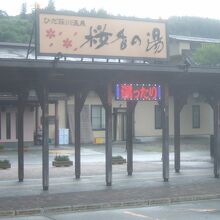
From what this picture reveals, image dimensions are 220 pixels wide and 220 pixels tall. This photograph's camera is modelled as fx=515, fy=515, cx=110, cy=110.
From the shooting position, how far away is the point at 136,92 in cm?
1653

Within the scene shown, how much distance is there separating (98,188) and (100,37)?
4.60 metres

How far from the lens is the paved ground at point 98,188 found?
1254cm

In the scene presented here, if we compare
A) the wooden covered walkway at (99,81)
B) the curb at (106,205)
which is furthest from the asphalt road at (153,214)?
the wooden covered walkway at (99,81)

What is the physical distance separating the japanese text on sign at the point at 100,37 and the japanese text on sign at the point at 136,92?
38.5 inches

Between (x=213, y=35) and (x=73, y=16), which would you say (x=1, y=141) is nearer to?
(x=73, y=16)

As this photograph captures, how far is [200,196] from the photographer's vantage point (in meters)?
13.9

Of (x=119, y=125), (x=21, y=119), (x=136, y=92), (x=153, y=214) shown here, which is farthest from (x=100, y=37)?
(x=119, y=125)

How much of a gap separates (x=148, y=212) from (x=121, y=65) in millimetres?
4811

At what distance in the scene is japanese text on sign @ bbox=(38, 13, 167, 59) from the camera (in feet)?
49.9

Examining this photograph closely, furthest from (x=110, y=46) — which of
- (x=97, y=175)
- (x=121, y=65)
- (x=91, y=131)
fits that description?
(x=91, y=131)

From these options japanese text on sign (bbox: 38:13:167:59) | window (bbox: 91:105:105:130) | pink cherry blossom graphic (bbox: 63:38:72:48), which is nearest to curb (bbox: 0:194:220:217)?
japanese text on sign (bbox: 38:13:167:59)

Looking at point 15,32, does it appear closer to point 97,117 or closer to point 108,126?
point 97,117

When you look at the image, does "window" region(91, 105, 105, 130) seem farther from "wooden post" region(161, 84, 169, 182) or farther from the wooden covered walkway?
"wooden post" region(161, 84, 169, 182)

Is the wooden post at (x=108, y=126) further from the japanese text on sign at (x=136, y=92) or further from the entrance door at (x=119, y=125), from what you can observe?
the entrance door at (x=119, y=125)
